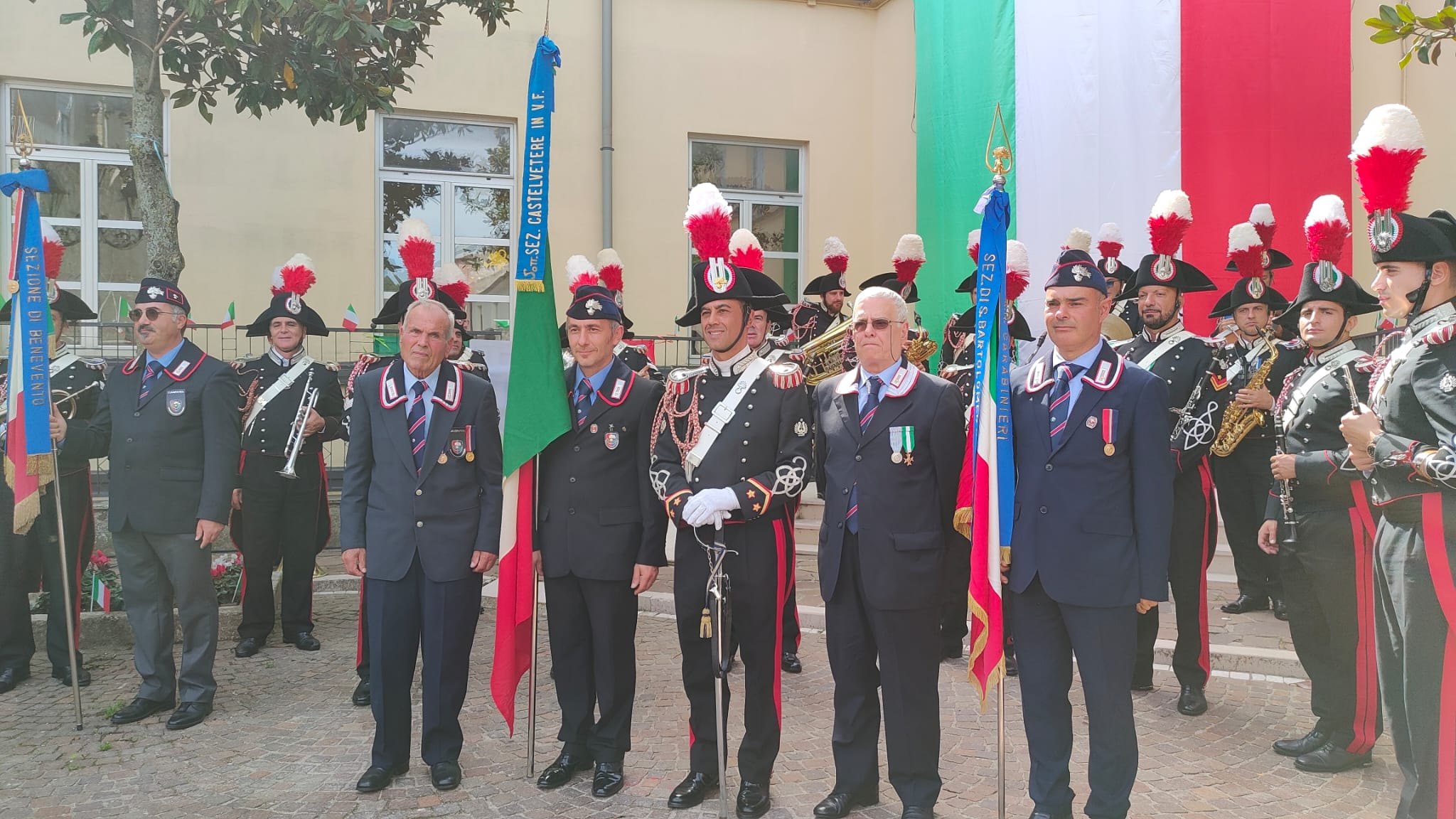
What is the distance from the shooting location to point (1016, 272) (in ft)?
23.5

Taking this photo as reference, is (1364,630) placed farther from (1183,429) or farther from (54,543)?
(54,543)

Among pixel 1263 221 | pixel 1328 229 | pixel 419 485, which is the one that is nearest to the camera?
pixel 419 485

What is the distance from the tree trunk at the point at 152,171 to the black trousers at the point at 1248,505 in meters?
7.33

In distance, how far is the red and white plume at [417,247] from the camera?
672 centimetres

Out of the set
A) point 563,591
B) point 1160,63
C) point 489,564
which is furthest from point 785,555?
point 1160,63

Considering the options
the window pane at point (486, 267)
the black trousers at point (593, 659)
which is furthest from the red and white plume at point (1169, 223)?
the window pane at point (486, 267)

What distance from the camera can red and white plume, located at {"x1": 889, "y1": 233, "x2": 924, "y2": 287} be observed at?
888 centimetres

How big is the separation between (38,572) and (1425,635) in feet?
23.7

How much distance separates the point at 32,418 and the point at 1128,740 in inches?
219

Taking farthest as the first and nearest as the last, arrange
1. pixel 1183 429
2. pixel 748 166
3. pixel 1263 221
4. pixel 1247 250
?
pixel 748 166 < pixel 1263 221 < pixel 1247 250 < pixel 1183 429

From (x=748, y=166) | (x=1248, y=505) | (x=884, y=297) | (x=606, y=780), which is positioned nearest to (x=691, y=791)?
(x=606, y=780)

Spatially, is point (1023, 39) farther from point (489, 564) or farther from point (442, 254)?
point (489, 564)

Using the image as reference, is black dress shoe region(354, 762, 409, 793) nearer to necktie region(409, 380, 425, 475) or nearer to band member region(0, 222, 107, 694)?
necktie region(409, 380, 425, 475)

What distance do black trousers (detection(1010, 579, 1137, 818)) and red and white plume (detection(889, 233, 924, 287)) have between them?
5.36 meters
